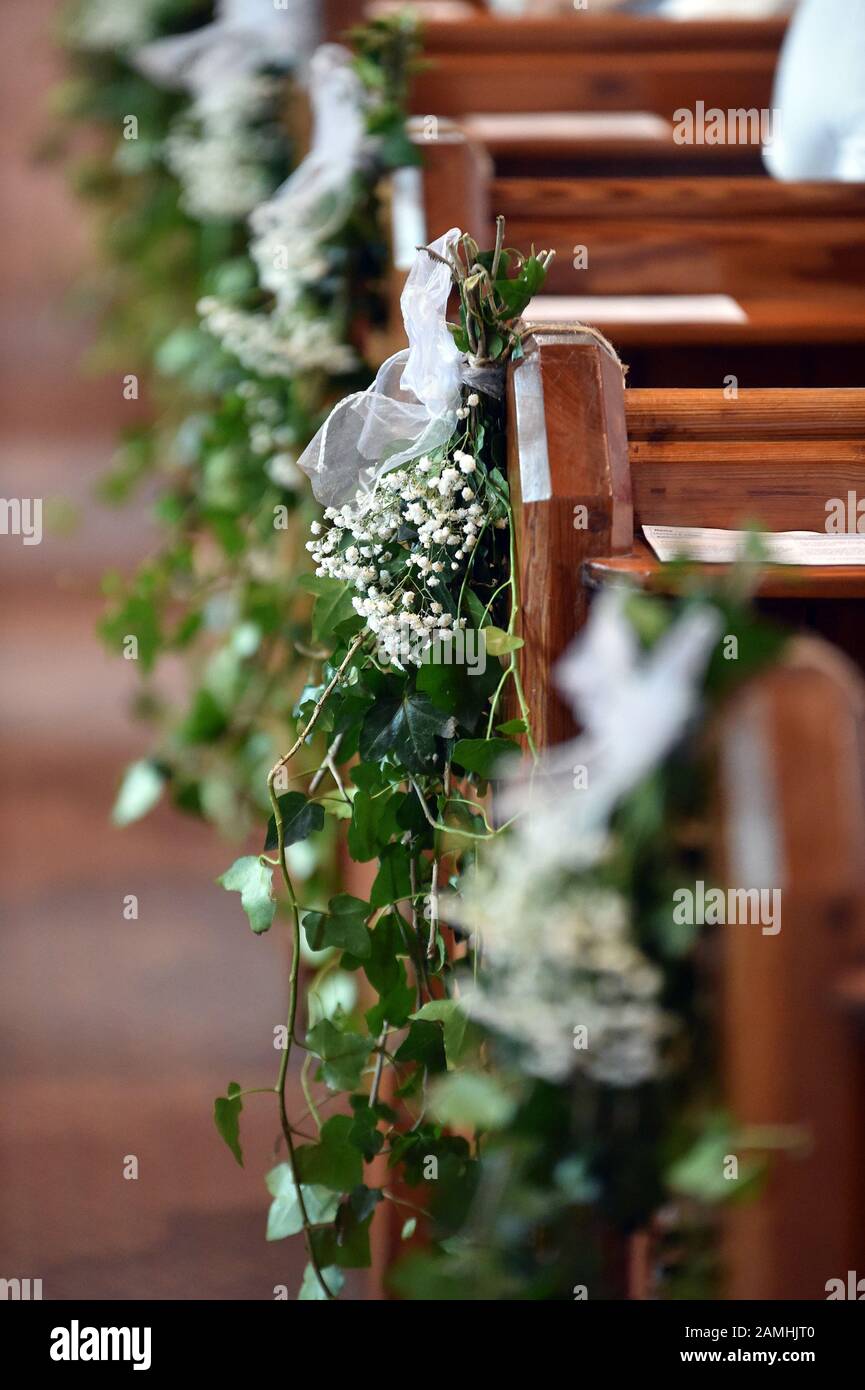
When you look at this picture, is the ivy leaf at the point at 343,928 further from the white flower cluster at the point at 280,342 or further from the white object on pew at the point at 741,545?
the white flower cluster at the point at 280,342

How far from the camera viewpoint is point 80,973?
8.25ft

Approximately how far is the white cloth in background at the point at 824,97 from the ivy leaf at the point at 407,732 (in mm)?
1367

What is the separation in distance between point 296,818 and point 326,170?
1.18 meters

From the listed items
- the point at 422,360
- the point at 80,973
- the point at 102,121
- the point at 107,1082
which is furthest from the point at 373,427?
the point at 102,121

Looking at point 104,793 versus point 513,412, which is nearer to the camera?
point 513,412

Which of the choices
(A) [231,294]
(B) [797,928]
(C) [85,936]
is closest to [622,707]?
(B) [797,928]

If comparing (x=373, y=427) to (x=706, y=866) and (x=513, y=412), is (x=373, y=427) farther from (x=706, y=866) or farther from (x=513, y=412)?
(x=706, y=866)

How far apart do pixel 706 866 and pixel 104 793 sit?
2.60m

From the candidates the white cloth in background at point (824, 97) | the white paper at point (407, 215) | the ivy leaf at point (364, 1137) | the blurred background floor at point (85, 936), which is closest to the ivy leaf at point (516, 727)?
the ivy leaf at point (364, 1137)

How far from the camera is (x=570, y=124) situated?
2.65 m

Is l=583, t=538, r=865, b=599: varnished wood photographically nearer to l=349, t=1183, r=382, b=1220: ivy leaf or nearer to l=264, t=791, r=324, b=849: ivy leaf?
l=264, t=791, r=324, b=849: ivy leaf

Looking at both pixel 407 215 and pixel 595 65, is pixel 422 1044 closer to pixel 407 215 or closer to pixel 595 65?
pixel 407 215

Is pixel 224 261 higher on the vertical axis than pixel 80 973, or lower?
higher

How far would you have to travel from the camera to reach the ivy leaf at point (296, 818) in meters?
1.02
